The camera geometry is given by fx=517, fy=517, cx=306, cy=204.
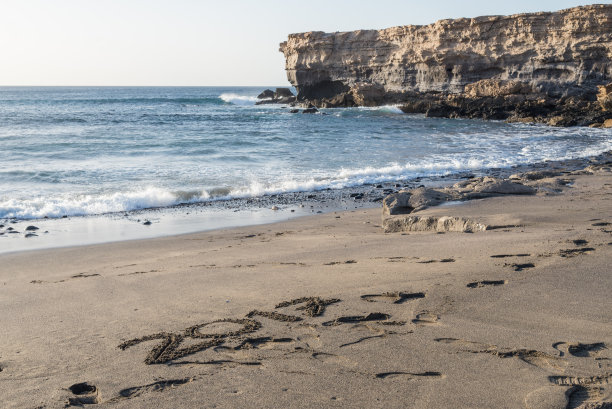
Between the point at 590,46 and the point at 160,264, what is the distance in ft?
114

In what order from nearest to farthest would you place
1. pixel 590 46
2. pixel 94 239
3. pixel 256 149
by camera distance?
pixel 94 239 < pixel 256 149 < pixel 590 46

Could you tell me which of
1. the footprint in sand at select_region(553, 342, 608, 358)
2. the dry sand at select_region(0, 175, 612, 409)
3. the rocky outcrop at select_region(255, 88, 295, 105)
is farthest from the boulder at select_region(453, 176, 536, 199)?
the rocky outcrop at select_region(255, 88, 295, 105)

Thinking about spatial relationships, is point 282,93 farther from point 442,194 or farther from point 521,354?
point 521,354

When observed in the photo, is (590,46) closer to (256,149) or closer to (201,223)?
(256,149)

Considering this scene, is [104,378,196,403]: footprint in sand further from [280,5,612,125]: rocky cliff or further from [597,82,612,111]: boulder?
[597,82,612,111]: boulder

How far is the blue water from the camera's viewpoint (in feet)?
35.9

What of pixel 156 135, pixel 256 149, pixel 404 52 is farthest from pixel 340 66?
pixel 256 149

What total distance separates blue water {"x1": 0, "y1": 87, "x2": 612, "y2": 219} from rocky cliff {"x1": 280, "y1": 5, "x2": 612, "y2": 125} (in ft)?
26.2

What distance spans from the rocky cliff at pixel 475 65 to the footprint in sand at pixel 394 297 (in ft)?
87.5

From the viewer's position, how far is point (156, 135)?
23.6 metres

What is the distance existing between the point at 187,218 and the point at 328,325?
591 centimetres

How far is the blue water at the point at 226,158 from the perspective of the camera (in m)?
10.9

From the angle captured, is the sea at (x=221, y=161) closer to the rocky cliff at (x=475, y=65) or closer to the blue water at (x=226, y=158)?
the blue water at (x=226, y=158)

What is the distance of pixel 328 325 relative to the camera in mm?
3580
